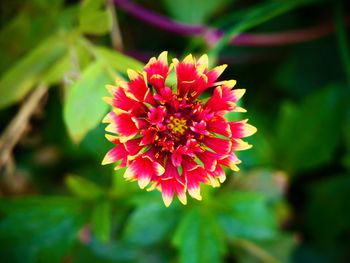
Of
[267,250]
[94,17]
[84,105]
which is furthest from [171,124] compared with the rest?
[267,250]

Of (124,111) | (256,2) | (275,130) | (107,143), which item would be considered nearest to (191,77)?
(124,111)

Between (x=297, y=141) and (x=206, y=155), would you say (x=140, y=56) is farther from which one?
Answer: (x=206, y=155)

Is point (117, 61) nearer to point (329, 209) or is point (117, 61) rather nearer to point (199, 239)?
point (199, 239)

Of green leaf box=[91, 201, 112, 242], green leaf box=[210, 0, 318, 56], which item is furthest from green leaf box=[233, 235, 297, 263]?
green leaf box=[210, 0, 318, 56]

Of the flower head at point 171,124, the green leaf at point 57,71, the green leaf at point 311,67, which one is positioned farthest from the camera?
the green leaf at point 311,67

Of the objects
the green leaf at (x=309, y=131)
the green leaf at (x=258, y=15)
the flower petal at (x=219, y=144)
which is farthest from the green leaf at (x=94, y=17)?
the green leaf at (x=309, y=131)

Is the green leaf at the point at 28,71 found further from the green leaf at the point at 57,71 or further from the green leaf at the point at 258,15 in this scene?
the green leaf at the point at 258,15
